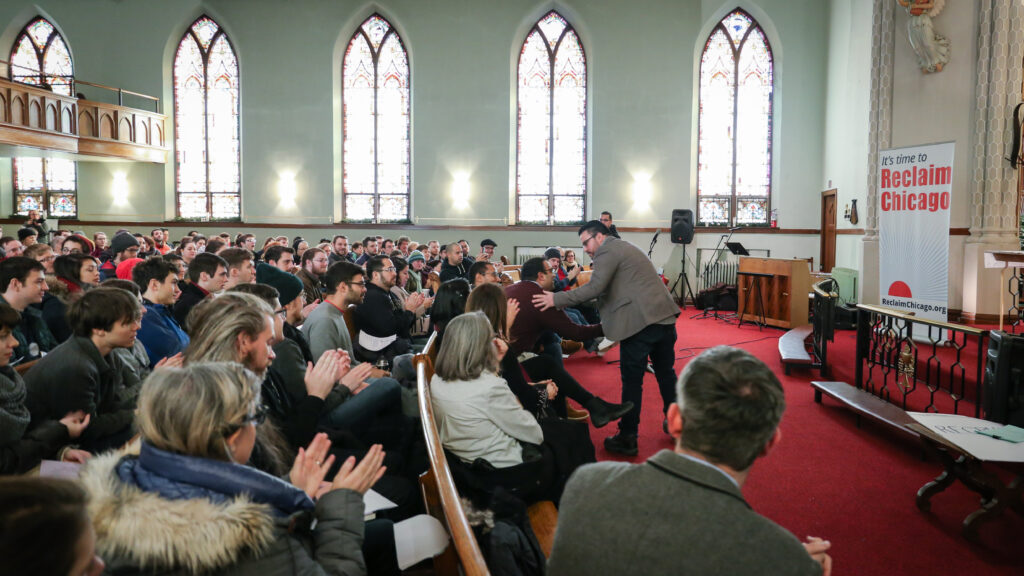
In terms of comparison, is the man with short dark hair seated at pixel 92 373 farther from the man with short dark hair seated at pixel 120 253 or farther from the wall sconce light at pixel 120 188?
the wall sconce light at pixel 120 188

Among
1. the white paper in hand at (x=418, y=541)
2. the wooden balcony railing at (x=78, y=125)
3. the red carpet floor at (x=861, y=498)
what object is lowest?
the red carpet floor at (x=861, y=498)

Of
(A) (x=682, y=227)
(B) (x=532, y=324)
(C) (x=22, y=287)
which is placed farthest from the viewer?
(A) (x=682, y=227)

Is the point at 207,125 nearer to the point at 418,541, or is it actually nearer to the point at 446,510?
the point at 418,541

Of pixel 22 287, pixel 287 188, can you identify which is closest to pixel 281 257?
pixel 22 287

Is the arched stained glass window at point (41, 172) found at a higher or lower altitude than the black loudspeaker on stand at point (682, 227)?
higher

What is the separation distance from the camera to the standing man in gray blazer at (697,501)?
1139 mm

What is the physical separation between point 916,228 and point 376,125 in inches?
385

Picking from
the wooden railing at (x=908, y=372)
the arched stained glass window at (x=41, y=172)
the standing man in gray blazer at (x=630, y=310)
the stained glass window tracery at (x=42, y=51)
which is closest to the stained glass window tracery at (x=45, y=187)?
the arched stained glass window at (x=41, y=172)

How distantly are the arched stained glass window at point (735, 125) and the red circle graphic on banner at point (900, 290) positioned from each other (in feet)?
19.2

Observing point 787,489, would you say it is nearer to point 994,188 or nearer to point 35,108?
point 994,188

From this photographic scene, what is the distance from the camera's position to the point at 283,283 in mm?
3986

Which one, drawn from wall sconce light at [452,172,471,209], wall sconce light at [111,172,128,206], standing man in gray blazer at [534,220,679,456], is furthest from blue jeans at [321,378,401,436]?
wall sconce light at [111,172,128,206]

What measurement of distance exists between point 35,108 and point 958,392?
42.3 feet

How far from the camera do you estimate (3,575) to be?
85 centimetres
